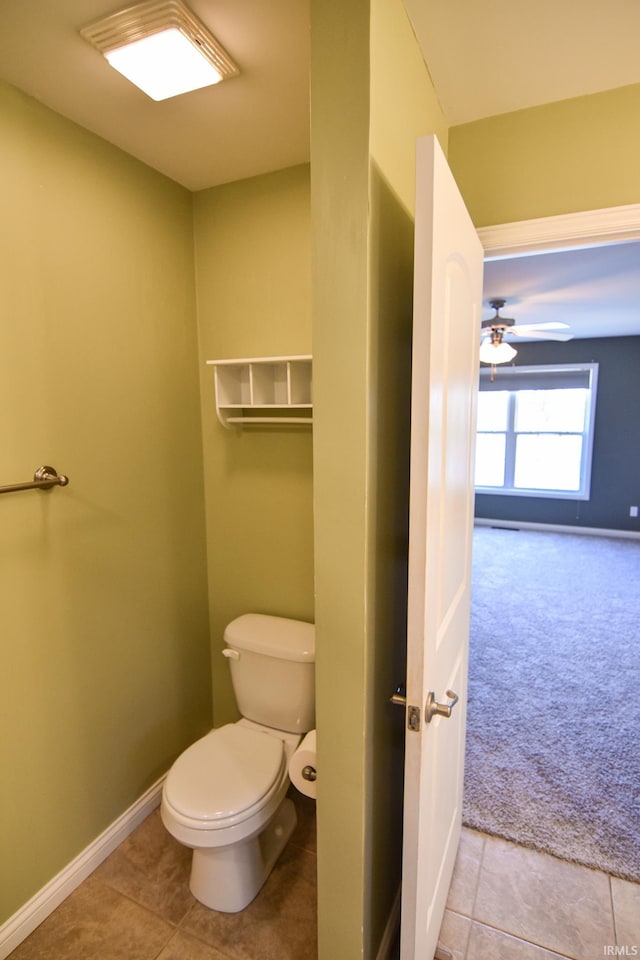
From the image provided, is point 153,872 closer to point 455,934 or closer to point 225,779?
point 225,779

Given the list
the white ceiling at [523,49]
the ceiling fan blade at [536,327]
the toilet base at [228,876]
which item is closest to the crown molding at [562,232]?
the white ceiling at [523,49]

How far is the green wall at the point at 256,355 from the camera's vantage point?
68.2 inches

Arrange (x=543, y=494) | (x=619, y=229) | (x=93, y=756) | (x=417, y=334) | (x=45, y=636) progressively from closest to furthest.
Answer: (x=417, y=334) < (x=619, y=229) < (x=45, y=636) < (x=93, y=756) < (x=543, y=494)

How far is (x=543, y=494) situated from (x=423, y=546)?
5863 mm

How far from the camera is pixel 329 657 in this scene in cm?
105

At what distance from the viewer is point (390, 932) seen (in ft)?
4.47

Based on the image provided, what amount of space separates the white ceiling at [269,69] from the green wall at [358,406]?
161 millimetres

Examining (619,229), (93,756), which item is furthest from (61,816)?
(619,229)

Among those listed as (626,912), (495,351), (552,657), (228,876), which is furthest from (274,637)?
(495,351)

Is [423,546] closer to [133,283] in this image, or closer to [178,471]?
[178,471]

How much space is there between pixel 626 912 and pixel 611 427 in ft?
17.2

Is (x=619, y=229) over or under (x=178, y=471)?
over

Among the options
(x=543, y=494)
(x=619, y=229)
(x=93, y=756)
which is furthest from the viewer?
(x=543, y=494)

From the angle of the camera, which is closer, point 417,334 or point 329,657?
point 417,334
